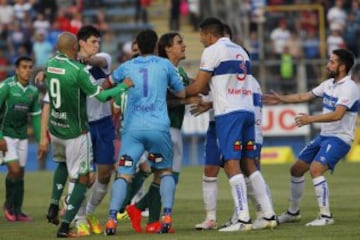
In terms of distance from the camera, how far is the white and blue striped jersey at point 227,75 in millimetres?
14500

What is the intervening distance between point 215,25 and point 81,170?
96.8 inches

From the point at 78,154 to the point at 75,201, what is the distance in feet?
1.95

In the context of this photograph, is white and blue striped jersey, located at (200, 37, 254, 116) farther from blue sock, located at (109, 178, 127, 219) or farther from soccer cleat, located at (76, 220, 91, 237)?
soccer cleat, located at (76, 220, 91, 237)

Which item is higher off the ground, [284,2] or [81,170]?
[284,2]

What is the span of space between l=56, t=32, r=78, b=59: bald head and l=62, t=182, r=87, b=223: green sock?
5.20 ft

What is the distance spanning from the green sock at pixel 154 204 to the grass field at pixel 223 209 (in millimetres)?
317

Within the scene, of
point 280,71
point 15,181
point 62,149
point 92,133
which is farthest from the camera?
point 280,71

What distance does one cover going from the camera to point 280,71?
104ft

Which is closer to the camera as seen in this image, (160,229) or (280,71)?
(160,229)

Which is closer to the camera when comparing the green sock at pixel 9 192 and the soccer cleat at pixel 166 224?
the soccer cleat at pixel 166 224

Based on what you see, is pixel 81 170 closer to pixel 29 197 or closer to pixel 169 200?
Answer: pixel 169 200

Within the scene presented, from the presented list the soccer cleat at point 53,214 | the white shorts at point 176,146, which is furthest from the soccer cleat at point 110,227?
the white shorts at point 176,146

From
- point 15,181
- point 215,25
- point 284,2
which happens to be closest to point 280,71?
point 284,2

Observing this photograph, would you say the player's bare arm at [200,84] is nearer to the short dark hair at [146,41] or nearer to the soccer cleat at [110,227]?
the short dark hair at [146,41]
